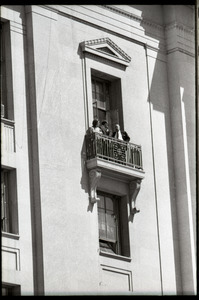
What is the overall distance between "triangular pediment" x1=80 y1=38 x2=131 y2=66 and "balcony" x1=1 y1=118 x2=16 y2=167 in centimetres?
420

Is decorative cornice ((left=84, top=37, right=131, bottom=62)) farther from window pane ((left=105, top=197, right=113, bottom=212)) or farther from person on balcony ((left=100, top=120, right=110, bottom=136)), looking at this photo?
window pane ((left=105, top=197, right=113, bottom=212))

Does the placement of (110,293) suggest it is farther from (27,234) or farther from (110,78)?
(110,78)

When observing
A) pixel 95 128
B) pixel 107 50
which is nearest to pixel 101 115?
pixel 95 128

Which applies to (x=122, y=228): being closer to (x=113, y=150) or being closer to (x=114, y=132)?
(x=113, y=150)

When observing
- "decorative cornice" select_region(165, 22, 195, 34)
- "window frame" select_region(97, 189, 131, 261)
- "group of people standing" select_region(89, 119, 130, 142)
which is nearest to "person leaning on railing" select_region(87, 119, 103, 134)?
"group of people standing" select_region(89, 119, 130, 142)

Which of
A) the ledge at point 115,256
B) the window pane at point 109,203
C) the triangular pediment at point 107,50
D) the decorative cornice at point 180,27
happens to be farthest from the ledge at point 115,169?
the decorative cornice at point 180,27

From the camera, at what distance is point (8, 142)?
3897 centimetres

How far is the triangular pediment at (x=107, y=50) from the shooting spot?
138 feet

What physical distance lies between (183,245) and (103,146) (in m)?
4.29

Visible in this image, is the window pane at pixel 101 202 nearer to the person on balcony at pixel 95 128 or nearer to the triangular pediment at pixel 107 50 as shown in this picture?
the person on balcony at pixel 95 128

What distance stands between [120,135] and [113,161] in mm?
1125

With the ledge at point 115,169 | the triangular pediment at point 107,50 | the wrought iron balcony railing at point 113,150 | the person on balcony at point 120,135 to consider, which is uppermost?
the triangular pediment at point 107,50

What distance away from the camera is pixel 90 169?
40625 millimetres

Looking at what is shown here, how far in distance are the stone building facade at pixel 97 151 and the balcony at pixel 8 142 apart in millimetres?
41
